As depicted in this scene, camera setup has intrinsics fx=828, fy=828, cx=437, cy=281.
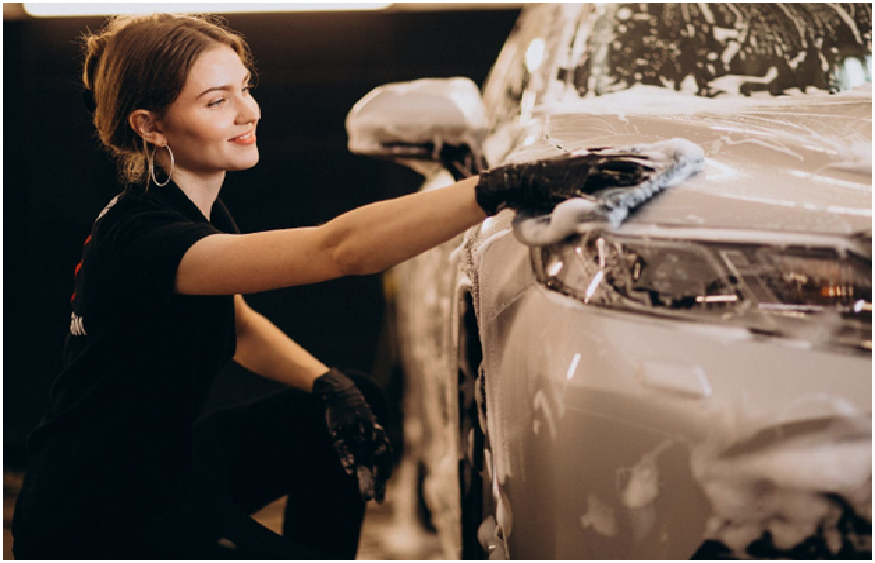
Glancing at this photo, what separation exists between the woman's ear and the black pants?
57 centimetres

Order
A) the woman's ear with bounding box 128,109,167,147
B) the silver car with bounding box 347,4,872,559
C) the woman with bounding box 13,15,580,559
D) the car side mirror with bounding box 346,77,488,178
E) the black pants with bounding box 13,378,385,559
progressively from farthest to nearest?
the car side mirror with bounding box 346,77,488,178 → the woman's ear with bounding box 128,109,167,147 → the black pants with bounding box 13,378,385,559 → the woman with bounding box 13,15,580,559 → the silver car with bounding box 347,4,872,559

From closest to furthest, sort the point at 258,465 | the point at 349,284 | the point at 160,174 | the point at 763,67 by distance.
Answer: the point at 160,174, the point at 258,465, the point at 763,67, the point at 349,284

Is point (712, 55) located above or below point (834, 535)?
above

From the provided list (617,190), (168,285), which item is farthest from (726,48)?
(168,285)

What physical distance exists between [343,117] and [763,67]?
2035 mm

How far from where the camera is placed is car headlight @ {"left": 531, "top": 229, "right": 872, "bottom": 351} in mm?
980

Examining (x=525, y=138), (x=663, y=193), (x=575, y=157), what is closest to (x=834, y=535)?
(x=663, y=193)

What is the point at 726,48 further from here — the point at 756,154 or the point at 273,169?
the point at 273,169

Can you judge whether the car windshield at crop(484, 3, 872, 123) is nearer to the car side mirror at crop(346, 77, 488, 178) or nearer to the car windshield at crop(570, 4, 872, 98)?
the car windshield at crop(570, 4, 872, 98)

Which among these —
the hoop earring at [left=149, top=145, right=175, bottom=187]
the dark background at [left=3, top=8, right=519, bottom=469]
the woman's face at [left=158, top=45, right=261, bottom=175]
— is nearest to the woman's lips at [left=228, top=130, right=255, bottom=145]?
the woman's face at [left=158, top=45, right=261, bottom=175]

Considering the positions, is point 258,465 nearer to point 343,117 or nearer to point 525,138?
point 525,138

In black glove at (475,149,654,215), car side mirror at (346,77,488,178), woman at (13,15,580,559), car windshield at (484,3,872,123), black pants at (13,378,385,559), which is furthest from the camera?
car windshield at (484,3,872,123)

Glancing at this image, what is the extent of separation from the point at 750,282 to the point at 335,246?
569mm

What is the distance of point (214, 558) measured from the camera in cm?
137
